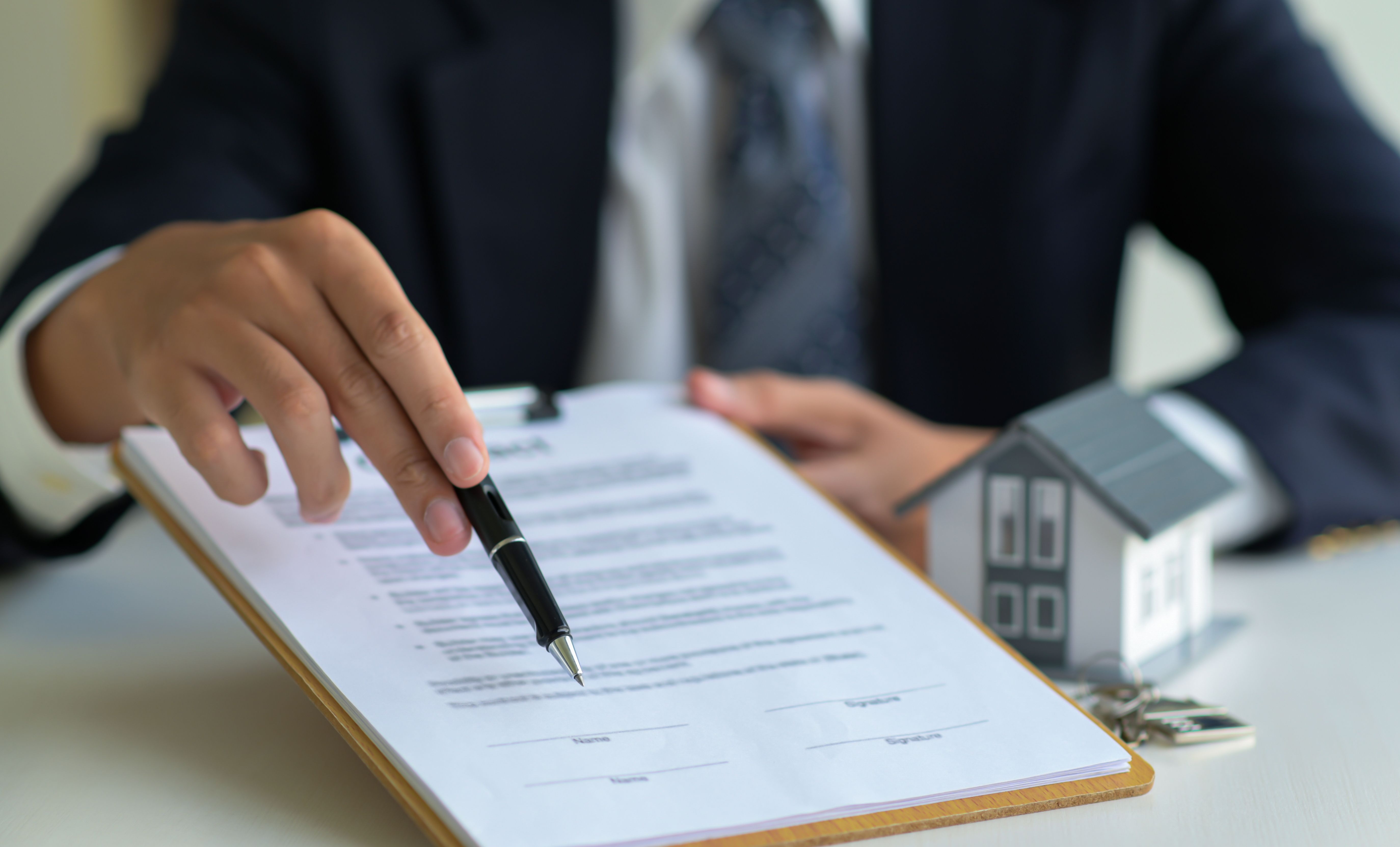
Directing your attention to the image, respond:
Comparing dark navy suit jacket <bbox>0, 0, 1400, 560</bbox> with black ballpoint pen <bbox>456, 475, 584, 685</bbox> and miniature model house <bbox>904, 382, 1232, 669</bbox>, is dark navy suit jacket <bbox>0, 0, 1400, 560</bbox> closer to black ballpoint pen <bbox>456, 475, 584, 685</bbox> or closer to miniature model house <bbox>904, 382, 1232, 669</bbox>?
miniature model house <bbox>904, 382, 1232, 669</bbox>

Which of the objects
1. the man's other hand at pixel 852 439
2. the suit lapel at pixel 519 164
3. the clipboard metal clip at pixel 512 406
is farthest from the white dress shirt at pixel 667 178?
the clipboard metal clip at pixel 512 406

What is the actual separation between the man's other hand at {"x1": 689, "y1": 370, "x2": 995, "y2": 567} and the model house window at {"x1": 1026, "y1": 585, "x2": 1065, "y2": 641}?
0.40 feet

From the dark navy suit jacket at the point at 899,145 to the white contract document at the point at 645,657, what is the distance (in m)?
0.57

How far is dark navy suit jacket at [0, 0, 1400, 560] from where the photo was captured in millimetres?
1087

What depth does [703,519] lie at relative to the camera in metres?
0.55

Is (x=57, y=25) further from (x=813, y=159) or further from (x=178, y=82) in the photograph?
(x=813, y=159)

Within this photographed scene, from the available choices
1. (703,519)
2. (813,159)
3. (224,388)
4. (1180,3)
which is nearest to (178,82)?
(813,159)

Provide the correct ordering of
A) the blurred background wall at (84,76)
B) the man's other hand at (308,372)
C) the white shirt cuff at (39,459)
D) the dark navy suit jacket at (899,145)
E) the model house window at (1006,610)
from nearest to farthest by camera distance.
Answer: the man's other hand at (308,372), the model house window at (1006,610), the white shirt cuff at (39,459), the dark navy suit jacket at (899,145), the blurred background wall at (84,76)

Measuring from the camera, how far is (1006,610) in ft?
1.81

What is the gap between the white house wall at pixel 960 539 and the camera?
55 centimetres
